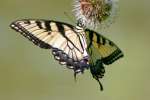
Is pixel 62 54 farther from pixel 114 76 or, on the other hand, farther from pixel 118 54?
pixel 114 76

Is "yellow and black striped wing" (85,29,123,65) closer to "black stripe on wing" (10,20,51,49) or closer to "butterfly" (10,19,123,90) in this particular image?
"butterfly" (10,19,123,90)

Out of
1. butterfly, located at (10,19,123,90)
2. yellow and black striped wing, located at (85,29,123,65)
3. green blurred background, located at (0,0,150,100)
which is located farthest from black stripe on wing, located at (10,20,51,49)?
green blurred background, located at (0,0,150,100)

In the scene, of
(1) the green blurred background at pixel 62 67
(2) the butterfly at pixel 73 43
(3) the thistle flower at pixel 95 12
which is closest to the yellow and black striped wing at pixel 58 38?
(2) the butterfly at pixel 73 43

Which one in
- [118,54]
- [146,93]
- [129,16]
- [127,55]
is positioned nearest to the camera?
A: [118,54]

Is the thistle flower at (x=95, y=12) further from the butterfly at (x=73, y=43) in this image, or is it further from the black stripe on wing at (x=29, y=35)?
the black stripe on wing at (x=29, y=35)

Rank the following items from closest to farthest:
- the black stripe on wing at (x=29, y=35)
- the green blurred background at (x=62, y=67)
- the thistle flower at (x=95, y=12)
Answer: the black stripe on wing at (x=29, y=35) < the thistle flower at (x=95, y=12) < the green blurred background at (x=62, y=67)

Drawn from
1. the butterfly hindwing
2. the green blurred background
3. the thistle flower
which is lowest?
the green blurred background

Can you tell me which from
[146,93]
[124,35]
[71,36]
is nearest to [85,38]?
[71,36]
